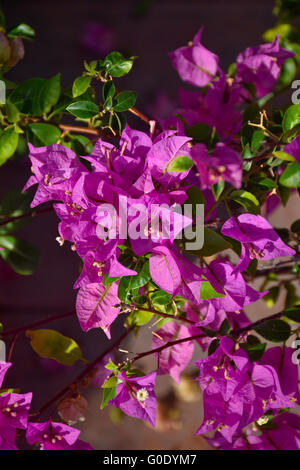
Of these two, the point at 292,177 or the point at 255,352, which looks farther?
the point at 255,352

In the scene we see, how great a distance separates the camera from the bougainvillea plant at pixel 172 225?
0.46 m

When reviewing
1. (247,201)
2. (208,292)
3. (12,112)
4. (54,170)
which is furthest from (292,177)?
(12,112)

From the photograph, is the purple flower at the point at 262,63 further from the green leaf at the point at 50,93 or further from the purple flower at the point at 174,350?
the purple flower at the point at 174,350

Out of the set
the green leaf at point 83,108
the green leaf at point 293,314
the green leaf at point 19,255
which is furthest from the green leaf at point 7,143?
the green leaf at point 293,314

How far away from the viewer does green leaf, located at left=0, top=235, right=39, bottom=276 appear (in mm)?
768

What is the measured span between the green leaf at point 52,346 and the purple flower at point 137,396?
12 centimetres

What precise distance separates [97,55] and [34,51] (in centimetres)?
19

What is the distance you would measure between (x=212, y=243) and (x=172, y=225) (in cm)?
6

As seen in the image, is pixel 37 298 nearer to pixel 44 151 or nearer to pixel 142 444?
pixel 142 444

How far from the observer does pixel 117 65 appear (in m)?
0.51

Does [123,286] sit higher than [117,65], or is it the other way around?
[117,65]

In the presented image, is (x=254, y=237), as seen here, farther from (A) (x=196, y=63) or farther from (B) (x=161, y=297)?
(A) (x=196, y=63)

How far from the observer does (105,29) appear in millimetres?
1271

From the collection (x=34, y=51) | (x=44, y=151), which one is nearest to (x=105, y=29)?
(x=34, y=51)
